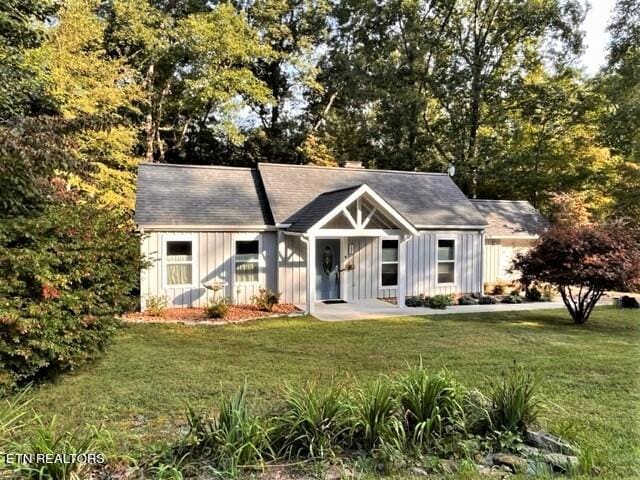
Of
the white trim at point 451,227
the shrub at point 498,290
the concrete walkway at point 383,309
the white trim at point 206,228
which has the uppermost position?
the white trim at point 451,227

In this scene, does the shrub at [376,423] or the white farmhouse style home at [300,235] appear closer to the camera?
the shrub at [376,423]

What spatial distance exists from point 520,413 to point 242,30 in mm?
24103

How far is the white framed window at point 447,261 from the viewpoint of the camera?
49.6 ft

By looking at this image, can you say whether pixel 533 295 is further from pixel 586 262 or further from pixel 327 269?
pixel 327 269

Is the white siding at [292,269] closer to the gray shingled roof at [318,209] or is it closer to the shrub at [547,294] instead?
the gray shingled roof at [318,209]

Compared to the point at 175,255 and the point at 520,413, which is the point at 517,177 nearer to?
the point at 175,255

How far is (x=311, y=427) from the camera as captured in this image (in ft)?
12.2

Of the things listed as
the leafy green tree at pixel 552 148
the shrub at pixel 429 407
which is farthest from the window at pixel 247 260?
the leafy green tree at pixel 552 148

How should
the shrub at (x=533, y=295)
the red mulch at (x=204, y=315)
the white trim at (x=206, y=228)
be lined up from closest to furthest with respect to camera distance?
the red mulch at (x=204, y=315) → the white trim at (x=206, y=228) → the shrub at (x=533, y=295)

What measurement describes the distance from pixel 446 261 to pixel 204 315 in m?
8.50

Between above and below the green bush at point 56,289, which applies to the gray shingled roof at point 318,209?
above

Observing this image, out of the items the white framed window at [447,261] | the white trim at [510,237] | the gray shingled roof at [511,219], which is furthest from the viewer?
the gray shingled roof at [511,219]

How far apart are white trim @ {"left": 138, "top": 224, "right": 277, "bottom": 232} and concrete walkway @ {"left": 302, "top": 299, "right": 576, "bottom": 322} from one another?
2.87m

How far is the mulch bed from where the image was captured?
10648 mm
